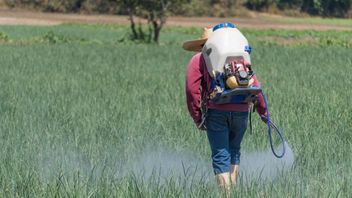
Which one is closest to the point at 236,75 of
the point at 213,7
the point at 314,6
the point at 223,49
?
the point at 223,49

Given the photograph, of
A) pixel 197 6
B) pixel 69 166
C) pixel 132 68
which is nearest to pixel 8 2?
pixel 197 6

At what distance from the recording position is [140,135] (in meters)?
6.53

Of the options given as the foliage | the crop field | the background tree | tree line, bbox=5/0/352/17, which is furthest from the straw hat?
the foliage

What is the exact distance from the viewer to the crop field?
4.11 metres

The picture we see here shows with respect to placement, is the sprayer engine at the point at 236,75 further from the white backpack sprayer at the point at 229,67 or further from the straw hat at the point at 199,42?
the straw hat at the point at 199,42

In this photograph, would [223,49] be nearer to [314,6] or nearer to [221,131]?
[221,131]

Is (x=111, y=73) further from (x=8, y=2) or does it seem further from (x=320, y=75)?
(x=8, y=2)

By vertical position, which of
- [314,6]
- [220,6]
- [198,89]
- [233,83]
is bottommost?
[314,6]

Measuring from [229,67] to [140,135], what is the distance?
2.51 m

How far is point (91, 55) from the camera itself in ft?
62.3

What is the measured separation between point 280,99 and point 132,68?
6.03m

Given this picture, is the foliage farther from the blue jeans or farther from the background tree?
the blue jeans

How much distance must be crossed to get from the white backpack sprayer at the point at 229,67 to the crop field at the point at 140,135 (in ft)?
1.79

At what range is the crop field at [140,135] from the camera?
162 inches
